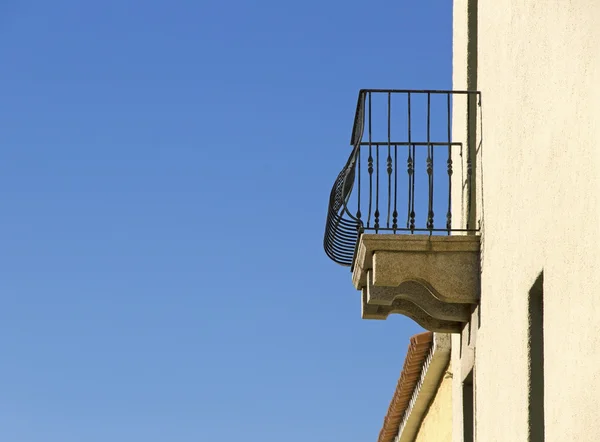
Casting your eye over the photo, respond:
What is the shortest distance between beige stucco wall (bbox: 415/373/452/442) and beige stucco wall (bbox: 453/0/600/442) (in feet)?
8.19

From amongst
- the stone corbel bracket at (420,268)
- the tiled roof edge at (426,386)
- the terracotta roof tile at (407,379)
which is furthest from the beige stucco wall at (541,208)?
the terracotta roof tile at (407,379)

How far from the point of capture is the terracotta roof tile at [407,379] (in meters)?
13.0

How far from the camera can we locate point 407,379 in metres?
13.9

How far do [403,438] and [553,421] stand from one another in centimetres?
868

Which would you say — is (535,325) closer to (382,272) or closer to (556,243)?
(556,243)

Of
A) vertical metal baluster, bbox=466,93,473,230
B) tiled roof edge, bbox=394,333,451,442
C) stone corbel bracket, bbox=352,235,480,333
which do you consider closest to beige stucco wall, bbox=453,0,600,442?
vertical metal baluster, bbox=466,93,473,230

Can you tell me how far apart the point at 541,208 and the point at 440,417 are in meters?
6.08

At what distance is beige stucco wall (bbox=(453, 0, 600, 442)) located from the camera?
655cm

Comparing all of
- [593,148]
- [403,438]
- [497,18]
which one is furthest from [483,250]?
[403,438]

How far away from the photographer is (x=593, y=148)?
6453 mm

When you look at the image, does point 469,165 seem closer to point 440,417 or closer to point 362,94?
point 362,94

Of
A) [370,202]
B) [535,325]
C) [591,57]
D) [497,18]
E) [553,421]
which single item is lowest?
[553,421]

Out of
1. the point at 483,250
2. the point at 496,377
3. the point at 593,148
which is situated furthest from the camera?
the point at 483,250

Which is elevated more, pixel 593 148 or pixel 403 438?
pixel 403 438
